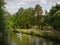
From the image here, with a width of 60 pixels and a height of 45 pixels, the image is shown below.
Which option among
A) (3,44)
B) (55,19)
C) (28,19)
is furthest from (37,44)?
(28,19)

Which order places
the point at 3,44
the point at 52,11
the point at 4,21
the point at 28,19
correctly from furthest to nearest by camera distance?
the point at 28,19 → the point at 52,11 → the point at 4,21 → the point at 3,44

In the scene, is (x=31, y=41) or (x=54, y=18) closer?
(x=31, y=41)

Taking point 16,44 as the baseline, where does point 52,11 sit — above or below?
above

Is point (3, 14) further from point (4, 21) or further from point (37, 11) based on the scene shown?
point (37, 11)

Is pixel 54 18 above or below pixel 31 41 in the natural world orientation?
above

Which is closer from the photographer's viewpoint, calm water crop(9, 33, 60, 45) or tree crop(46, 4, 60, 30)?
calm water crop(9, 33, 60, 45)

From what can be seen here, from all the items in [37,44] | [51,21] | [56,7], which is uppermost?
[56,7]

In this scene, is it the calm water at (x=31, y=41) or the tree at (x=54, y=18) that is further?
the tree at (x=54, y=18)

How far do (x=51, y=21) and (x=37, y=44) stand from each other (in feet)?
69.8

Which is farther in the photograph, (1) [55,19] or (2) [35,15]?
(2) [35,15]

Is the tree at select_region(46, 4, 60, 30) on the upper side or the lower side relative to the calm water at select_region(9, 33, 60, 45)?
upper

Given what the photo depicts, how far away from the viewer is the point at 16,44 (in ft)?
142

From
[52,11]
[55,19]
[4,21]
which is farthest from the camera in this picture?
[52,11]

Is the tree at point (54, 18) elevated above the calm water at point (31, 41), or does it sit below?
above
